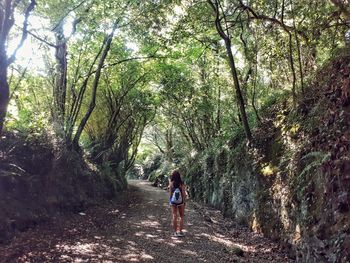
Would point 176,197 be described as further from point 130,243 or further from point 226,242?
point 130,243

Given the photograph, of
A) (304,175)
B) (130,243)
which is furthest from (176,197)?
(304,175)

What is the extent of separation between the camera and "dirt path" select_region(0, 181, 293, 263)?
6406 millimetres

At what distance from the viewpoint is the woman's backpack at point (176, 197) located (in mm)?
8891

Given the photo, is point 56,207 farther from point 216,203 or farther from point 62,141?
point 216,203

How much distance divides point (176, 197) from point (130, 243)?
179 centimetres

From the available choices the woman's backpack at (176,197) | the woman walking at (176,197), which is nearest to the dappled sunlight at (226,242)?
the woman walking at (176,197)

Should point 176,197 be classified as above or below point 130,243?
above

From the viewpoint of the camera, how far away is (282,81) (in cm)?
1138

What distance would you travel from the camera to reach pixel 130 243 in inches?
302

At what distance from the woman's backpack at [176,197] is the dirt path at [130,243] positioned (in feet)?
2.76

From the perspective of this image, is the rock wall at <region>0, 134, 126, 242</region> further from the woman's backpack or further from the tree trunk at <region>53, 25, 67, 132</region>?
the woman's backpack

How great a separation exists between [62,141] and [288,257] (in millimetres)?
7074

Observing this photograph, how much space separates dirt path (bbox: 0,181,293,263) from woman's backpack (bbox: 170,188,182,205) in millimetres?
840

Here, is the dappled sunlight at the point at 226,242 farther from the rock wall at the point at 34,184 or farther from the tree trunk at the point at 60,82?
the tree trunk at the point at 60,82
